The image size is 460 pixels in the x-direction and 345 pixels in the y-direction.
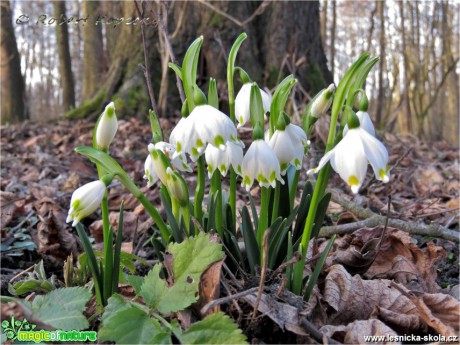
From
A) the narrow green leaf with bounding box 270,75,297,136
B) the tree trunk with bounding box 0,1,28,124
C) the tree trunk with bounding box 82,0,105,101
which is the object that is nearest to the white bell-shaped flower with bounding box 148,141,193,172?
the narrow green leaf with bounding box 270,75,297,136

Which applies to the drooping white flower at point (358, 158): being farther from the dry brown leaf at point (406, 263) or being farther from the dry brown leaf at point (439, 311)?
the dry brown leaf at point (406, 263)

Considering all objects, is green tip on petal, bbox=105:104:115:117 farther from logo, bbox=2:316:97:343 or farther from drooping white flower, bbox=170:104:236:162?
logo, bbox=2:316:97:343

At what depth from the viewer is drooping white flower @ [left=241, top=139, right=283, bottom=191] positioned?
106 centimetres

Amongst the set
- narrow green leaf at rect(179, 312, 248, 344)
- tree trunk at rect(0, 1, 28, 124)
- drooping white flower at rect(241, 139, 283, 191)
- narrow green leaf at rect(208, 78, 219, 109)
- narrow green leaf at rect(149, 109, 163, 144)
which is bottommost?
narrow green leaf at rect(179, 312, 248, 344)

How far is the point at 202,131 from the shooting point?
1.03 meters

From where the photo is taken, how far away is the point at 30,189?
2.52m

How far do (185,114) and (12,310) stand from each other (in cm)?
60

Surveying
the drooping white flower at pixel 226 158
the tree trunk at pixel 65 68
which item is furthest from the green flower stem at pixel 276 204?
the tree trunk at pixel 65 68

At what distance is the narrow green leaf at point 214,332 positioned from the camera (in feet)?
2.84

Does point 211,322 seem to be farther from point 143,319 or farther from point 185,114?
point 185,114

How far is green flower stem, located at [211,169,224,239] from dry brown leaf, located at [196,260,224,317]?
0.22 metres

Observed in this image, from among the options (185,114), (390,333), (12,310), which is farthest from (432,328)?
(12,310)

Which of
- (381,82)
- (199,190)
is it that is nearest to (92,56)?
(381,82)

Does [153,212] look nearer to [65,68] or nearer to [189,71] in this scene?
[189,71]
